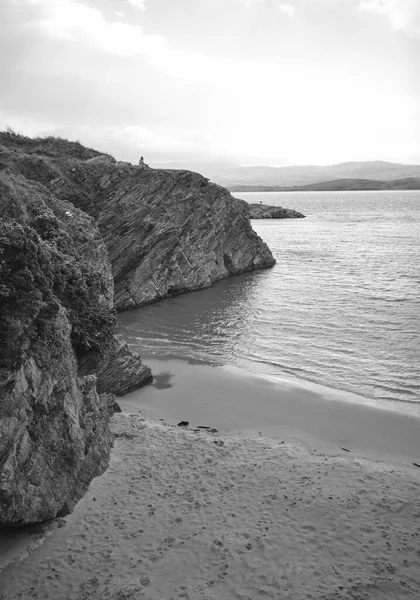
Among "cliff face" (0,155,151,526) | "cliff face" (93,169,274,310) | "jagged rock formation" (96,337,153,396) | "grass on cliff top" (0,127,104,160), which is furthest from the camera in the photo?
"grass on cliff top" (0,127,104,160)

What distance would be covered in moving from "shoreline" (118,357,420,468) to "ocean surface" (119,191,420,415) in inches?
49.6

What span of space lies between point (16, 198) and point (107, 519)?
28.1 feet

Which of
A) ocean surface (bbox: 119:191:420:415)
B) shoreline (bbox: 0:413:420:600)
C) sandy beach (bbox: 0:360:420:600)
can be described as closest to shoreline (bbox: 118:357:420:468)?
sandy beach (bbox: 0:360:420:600)

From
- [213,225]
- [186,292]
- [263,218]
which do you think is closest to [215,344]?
[186,292]

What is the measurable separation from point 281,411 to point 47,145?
30410 millimetres

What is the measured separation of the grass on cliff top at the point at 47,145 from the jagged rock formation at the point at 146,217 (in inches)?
33.2

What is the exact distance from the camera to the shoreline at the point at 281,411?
45.4ft

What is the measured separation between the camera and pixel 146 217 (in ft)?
109

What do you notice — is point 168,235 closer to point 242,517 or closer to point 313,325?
point 313,325

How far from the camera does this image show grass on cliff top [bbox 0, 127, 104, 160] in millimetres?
34906

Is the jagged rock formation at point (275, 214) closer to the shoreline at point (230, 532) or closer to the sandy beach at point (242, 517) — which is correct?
the sandy beach at point (242, 517)

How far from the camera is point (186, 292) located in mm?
35562

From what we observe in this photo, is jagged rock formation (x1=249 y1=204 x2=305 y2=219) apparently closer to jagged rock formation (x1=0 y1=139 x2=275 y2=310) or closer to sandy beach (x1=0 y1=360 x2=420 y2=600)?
jagged rock formation (x1=0 y1=139 x2=275 y2=310)

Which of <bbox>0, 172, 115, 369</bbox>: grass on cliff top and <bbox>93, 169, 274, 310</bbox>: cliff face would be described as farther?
<bbox>93, 169, 274, 310</bbox>: cliff face
